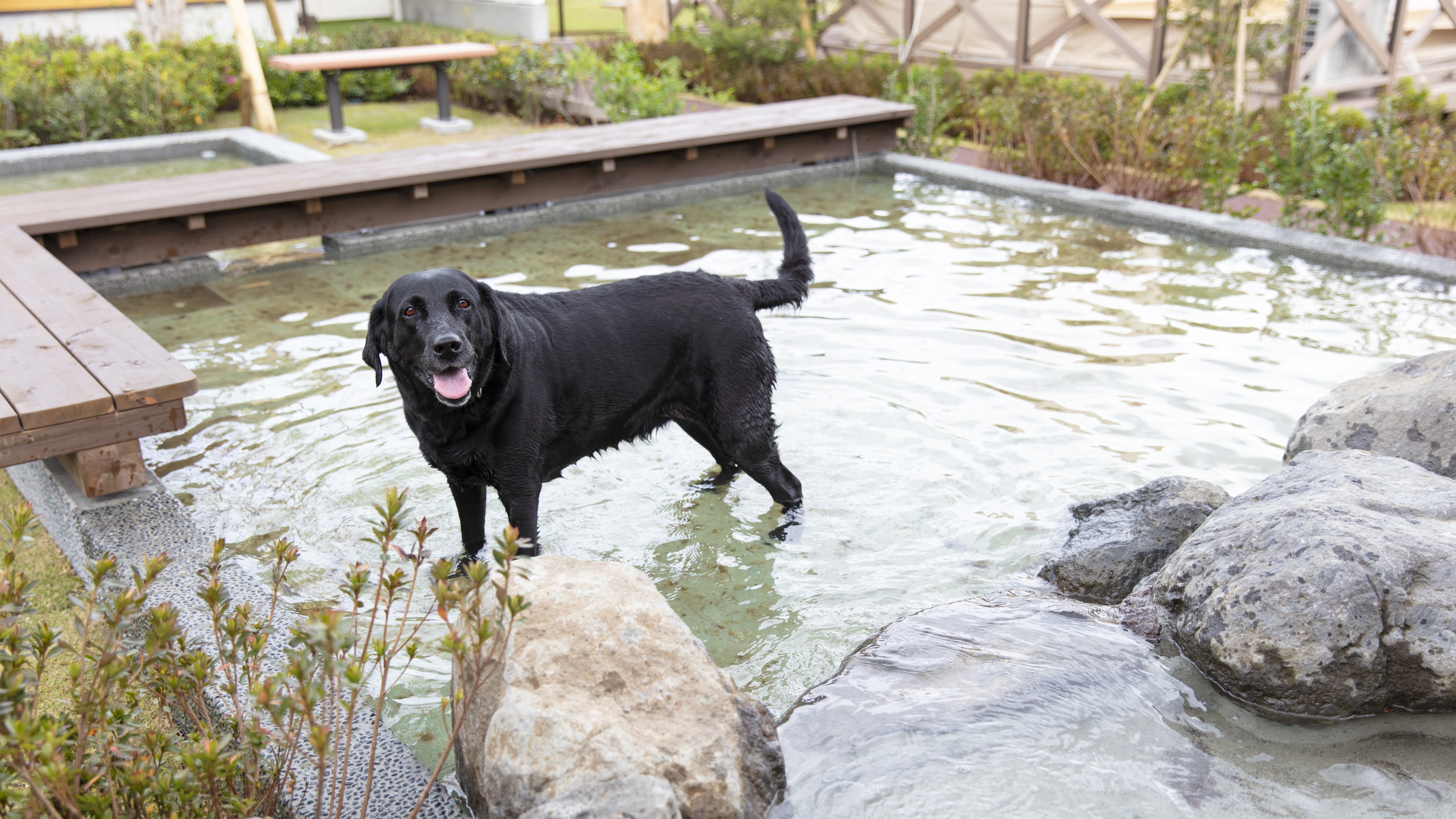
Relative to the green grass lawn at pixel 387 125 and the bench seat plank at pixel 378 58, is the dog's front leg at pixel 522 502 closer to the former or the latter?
the green grass lawn at pixel 387 125

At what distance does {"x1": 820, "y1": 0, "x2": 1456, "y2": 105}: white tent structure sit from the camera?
12844mm

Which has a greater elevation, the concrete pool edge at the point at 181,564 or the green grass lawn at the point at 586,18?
the green grass lawn at the point at 586,18

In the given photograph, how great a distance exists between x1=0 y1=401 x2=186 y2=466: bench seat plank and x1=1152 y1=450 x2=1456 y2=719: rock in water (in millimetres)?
4200

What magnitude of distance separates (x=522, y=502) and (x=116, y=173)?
11549 millimetres

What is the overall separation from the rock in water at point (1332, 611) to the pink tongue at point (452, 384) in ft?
8.46

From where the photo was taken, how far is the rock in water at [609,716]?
256 cm

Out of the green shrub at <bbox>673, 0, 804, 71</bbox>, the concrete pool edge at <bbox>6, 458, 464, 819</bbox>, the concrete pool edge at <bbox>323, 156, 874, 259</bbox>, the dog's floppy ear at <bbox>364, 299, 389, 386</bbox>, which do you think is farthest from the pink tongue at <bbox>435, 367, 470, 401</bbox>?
the green shrub at <bbox>673, 0, 804, 71</bbox>

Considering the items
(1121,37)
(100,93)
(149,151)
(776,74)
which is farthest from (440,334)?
(776,74)

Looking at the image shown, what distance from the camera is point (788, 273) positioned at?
15.4ft

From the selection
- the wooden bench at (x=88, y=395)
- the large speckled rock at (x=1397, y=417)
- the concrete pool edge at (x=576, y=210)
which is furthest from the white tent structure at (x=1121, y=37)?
the wooden bench at (x=88, y=395)

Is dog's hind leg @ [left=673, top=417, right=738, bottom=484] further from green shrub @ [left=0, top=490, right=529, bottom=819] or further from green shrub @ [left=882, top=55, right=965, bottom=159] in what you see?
green shrub @ [left=882, top=55, right=965, bottom=159]

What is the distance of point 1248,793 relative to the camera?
117 inches

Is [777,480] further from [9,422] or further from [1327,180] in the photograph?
[1327,180]

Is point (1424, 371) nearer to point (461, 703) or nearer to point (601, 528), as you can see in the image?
point (601, 528)
